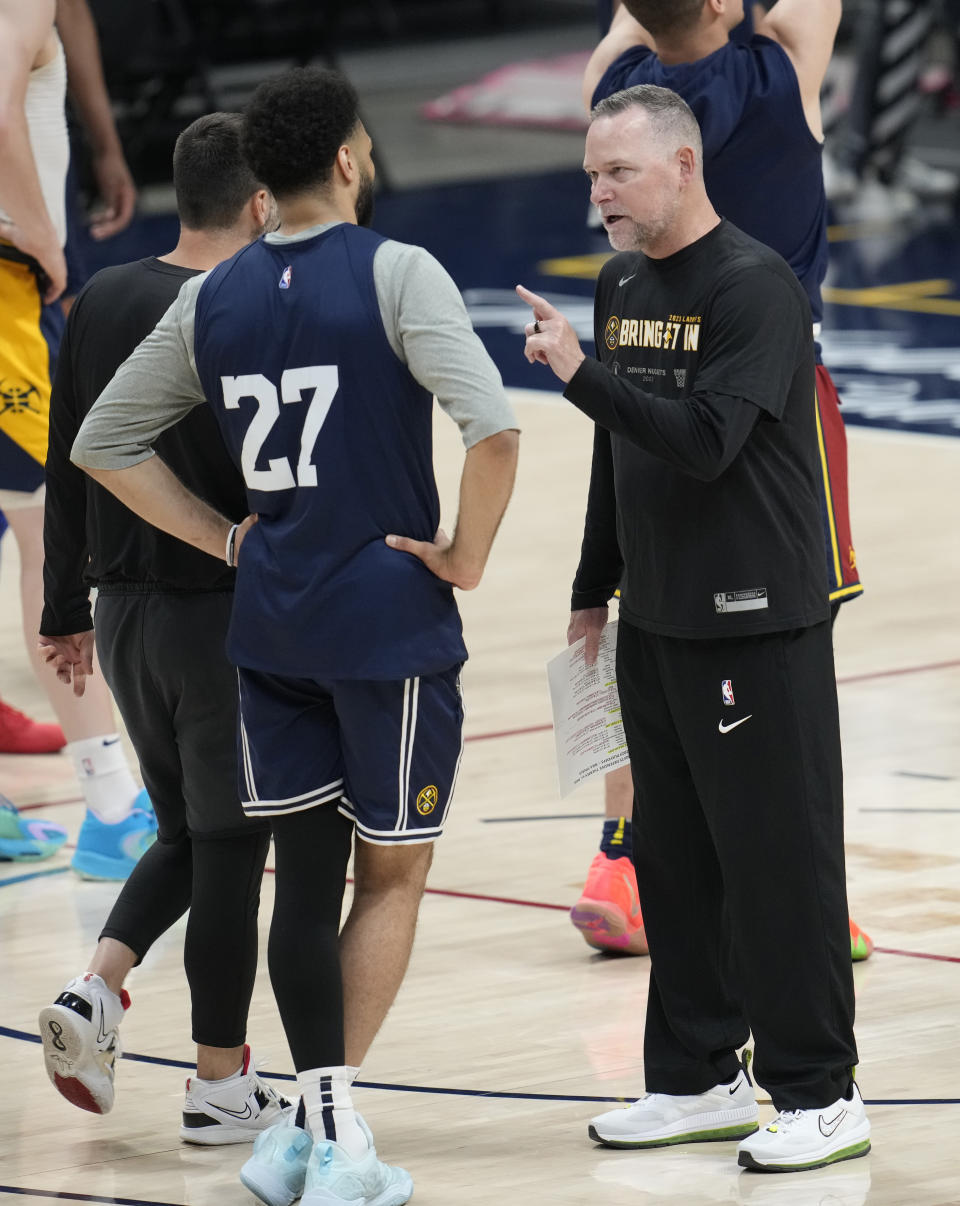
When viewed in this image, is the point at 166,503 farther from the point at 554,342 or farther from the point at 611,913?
the point at 611,913

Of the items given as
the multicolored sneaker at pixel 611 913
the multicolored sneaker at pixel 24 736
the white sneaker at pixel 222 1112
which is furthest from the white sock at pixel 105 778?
the white sneaker at pixel 222 1112

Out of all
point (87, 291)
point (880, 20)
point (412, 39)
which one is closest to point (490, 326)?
point (880, 20)

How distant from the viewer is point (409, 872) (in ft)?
11.8

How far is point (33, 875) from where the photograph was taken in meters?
5.49

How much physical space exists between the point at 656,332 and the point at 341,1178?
1359mm

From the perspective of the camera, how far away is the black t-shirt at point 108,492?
12.9ft

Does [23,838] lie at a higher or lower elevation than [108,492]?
lower

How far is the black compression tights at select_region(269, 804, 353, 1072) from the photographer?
3475 mm

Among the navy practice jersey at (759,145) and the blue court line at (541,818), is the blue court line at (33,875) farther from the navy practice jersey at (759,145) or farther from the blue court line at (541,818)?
the navy practice jersey at (759,145)

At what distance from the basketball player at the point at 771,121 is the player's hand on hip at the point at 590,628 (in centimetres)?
59

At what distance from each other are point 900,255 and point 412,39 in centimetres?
1317

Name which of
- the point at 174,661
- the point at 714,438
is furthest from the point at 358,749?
the point at 714,438

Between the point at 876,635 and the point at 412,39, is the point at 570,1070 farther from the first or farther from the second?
the point at 412,39

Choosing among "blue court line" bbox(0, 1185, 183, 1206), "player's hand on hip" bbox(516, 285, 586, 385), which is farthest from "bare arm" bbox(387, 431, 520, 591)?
"blue court line" bbox(0, 1185, 183, 1206)
